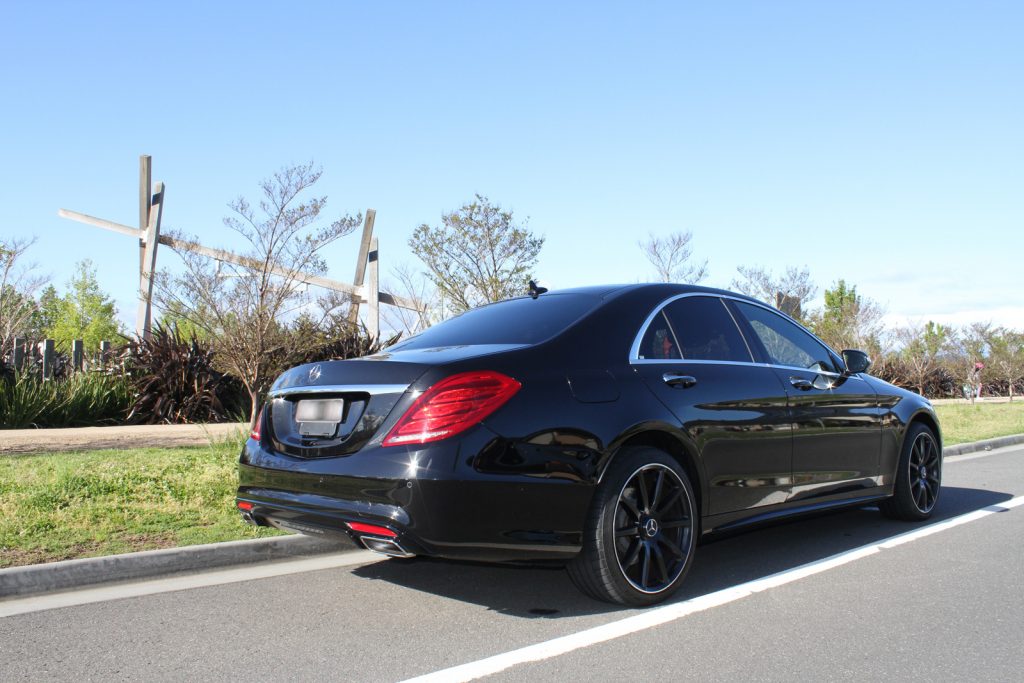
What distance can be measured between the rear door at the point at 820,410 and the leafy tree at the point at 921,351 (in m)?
28.4

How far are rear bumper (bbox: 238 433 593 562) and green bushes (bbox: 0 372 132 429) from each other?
9.59 meters

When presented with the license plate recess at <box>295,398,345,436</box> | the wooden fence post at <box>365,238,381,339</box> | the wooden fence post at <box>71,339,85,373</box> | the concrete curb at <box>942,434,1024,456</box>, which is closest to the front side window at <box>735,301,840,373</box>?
the license plate recess at <box>295,398,345,436</box>

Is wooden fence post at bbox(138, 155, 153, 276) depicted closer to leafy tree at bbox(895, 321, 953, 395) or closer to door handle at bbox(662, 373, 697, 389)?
door handle at bbox(662, 373, 697, 389)

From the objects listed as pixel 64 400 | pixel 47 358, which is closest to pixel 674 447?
pixel 64 400

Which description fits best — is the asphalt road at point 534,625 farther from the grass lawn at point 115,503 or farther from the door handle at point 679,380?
the door handle at point 679,380

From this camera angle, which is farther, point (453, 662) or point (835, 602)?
point (835, 602)

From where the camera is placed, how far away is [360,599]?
4.61m

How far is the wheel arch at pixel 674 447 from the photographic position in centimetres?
436

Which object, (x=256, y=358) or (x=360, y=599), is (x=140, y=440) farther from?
(x=360, y=599)

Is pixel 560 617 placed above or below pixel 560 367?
below

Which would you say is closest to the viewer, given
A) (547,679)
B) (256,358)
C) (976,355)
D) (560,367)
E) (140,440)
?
(547,679)

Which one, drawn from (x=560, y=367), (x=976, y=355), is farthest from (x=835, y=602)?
(x=976, y=355)

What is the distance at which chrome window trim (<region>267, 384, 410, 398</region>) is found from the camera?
159 inches

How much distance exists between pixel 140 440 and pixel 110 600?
6239 millimetres
